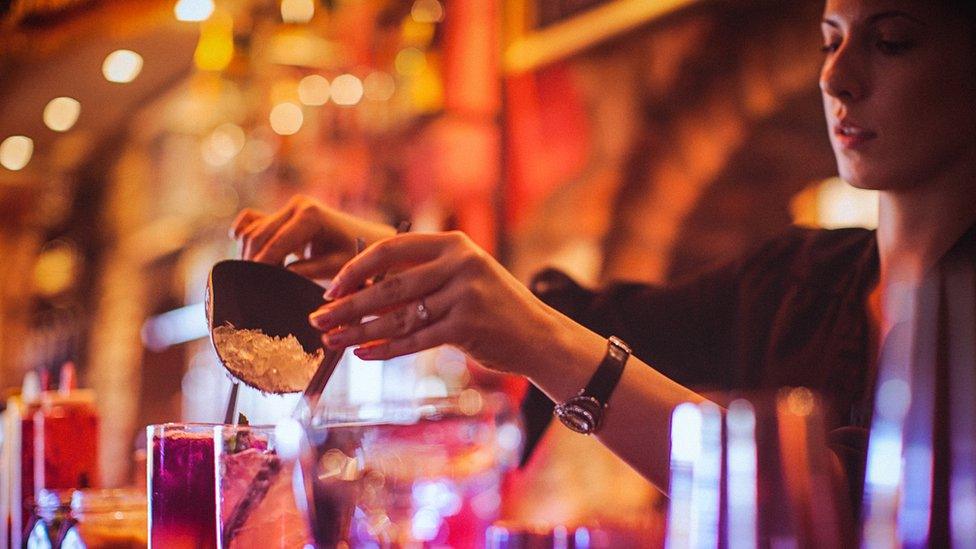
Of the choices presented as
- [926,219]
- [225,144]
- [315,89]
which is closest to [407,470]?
[926,219]

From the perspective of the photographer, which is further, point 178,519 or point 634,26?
point 634,26

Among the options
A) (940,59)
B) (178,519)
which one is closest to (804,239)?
(940,59)

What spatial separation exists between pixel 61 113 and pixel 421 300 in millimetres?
4616

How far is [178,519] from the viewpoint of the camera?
0.98 metres

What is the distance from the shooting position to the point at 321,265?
138 centimetres

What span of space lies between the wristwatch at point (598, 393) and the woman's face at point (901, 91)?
16.2 inches

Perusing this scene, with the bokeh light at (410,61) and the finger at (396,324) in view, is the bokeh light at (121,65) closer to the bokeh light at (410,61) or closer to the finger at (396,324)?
the bokeh light at (410,61)

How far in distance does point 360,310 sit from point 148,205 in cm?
830

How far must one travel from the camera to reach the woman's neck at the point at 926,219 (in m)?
1.33

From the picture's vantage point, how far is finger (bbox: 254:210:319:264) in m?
1.31

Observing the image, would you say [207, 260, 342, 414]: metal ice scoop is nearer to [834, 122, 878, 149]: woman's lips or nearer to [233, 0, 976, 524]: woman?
[233, 0, 976, 524]: woman

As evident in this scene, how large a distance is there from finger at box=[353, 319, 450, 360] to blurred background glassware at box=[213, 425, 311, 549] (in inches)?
4.7

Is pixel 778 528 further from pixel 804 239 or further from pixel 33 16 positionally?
pixel 33 16

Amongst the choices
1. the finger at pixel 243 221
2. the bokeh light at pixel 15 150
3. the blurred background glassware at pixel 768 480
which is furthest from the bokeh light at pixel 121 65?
the blurred background glassware at pixel 768 480
